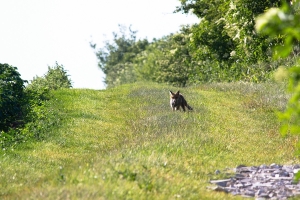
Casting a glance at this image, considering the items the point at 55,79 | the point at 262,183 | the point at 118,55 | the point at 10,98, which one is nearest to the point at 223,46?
the point at 55,79

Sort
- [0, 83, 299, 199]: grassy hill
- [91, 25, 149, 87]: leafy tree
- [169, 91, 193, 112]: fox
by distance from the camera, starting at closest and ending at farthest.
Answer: [0, 83, 299, 199]: grassy hill, [169, 91, 193, 112]: fox, [91, 25, 149, 87]: leafy tree

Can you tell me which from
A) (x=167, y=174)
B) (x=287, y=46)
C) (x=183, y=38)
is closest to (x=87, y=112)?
(x=167, y=174)

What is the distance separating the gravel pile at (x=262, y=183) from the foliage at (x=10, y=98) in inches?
438

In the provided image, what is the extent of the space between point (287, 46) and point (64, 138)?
13.7 meters

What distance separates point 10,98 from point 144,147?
9.46 metres

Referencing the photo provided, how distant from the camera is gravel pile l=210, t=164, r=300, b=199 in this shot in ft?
35.1

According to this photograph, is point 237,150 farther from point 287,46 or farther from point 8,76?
point 8,76

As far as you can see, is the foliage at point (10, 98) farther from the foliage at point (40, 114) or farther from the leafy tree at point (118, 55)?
the leafy tree at point (118, 55)

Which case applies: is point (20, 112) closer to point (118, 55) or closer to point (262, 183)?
point (262, 183)

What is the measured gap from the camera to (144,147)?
13.9 m

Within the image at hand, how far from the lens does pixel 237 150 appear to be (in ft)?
50.2

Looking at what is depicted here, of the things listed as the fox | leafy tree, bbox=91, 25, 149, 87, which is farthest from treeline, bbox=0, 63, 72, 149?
leafy tree, bbox=91, 25, 149, 87

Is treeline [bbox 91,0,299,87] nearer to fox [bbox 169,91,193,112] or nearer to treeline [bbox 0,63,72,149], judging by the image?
fox [bbox 169,91,193,112]

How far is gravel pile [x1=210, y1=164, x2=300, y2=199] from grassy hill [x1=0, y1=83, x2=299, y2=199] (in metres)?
0.40
